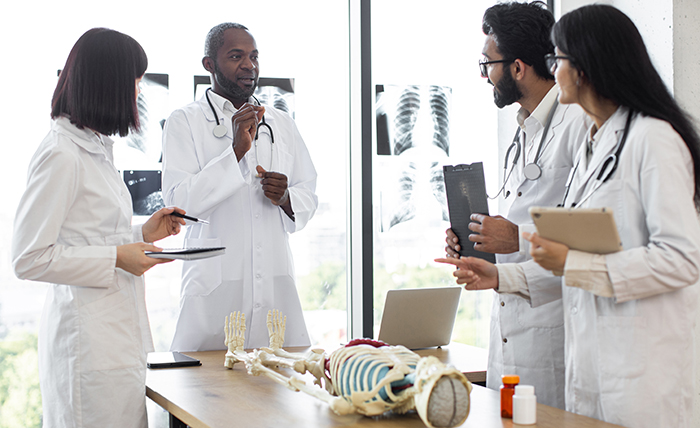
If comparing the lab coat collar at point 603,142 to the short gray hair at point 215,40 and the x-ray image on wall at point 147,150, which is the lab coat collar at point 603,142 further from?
the x-ray image on wall at point 147,150

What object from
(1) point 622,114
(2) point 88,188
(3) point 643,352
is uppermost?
(1) point 622,114

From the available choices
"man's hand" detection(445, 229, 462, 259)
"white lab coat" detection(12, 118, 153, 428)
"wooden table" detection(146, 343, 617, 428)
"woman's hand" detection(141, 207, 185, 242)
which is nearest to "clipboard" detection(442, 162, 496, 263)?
"man's hand" detection(445, 229, 462, 259)

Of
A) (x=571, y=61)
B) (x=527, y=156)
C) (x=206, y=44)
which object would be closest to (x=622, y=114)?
(x=571, y=61)

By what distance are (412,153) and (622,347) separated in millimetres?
2570

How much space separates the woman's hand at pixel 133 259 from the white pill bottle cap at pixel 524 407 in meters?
1.03

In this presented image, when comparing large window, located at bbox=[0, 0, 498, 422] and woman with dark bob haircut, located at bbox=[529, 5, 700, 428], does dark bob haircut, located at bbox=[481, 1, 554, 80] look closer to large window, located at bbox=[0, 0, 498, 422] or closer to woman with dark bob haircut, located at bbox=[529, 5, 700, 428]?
woman with dark bob haircut, located at bbox=[529, 5, 700, 428]

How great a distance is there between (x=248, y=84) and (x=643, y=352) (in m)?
2.01

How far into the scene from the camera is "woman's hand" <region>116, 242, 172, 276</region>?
6.04 ft

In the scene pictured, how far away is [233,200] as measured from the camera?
9.00ft

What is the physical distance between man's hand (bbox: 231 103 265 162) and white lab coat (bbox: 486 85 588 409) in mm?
1127

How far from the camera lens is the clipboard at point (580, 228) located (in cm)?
141

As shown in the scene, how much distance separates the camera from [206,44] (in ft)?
9.70

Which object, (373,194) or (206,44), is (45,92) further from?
(373,194)

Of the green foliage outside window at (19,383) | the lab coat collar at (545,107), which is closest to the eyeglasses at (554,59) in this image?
the lab coat collar at (545,107)
